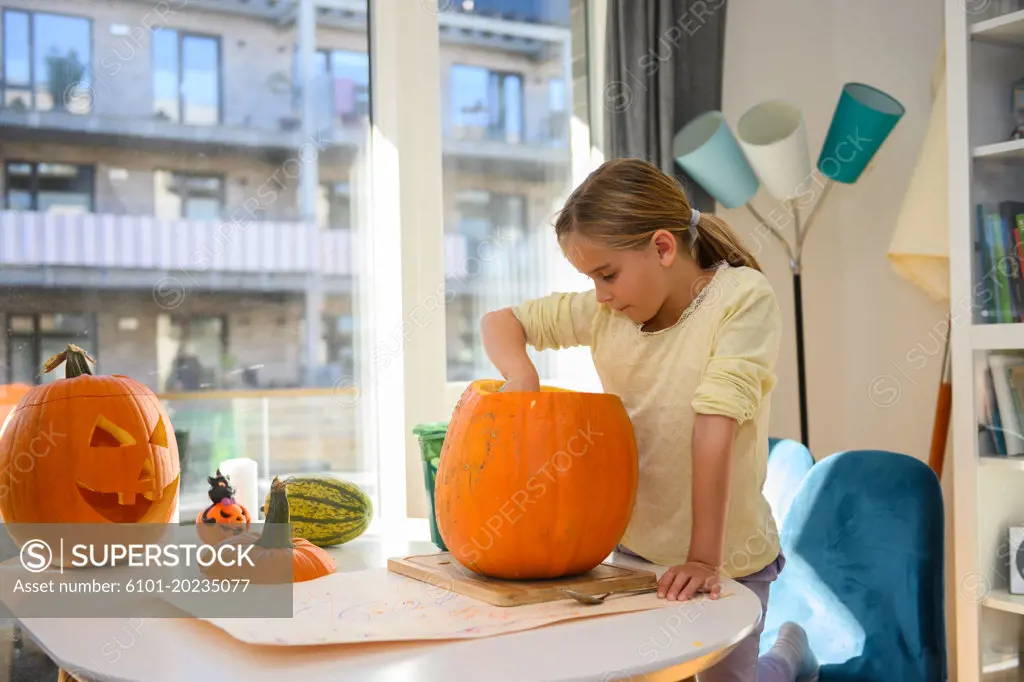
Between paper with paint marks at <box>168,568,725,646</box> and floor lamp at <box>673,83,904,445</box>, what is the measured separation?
5.26 ft

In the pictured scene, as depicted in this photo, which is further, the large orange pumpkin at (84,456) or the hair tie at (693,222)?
the hair tie at (693,222)

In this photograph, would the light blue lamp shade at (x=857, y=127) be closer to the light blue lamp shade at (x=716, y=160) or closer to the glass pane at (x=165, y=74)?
the light blue lamp shade at (x=716, y=160)

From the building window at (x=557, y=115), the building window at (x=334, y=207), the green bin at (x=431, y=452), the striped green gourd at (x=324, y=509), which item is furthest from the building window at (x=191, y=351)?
the building window at (x=557, y=115)

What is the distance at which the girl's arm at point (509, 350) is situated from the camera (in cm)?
130

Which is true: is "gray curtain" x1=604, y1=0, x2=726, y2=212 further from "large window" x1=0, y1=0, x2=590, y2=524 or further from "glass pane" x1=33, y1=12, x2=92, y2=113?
"glass pane" x1=33, y1=12, x2=92, y2=113

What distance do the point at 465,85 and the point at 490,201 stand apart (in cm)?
33

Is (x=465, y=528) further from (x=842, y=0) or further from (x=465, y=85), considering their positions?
(x=842, y=0)

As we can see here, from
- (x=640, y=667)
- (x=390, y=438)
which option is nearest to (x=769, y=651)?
(x=640, y=667)

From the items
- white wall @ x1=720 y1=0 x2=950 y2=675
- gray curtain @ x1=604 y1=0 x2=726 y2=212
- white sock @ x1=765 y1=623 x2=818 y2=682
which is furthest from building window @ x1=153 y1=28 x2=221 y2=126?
white sock @ x1=765 y1=623 x2=818 y2=682

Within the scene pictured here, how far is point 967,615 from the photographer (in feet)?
7.05

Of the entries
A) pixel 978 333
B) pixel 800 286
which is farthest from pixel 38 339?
pixel 978 333

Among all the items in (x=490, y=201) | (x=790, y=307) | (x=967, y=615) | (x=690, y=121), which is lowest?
(x=967, y=615)

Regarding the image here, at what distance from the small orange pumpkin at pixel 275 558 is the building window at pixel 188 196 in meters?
1.31

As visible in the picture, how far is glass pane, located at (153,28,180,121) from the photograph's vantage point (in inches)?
89.7
